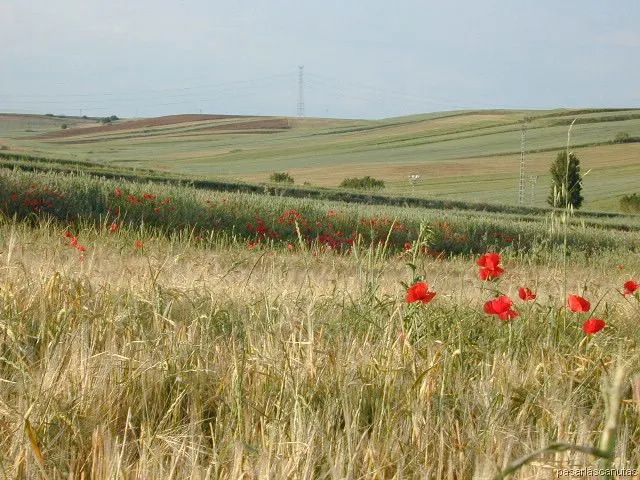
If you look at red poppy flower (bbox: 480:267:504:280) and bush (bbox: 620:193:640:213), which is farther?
bush (bbox: 620:193:640:213)

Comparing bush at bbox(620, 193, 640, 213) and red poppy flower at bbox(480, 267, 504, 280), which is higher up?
red poppy flower at bbox(480, 267, 504, 280)

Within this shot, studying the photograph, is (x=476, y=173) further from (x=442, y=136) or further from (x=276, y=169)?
(x=442, y=136)

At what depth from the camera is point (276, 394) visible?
2.61 metres

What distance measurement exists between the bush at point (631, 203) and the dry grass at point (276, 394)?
39.4m

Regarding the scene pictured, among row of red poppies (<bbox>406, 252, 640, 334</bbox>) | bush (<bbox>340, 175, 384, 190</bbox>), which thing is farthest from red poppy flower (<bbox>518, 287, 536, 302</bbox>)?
bush (<bbox>340, 175, 384, 190</bbox>)

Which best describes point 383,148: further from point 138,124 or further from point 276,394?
point 276,394

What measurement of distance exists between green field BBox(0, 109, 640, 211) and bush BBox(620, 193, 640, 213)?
70.8 inches

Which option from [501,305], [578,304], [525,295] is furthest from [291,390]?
[525,295]

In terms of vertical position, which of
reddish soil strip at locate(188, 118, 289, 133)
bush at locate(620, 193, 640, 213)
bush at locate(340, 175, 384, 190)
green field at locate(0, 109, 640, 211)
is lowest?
bush at locate(620, 193, 640, 213)

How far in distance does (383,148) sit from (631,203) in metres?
32.9

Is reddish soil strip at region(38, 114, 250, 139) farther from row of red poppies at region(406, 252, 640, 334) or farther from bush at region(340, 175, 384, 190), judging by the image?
row of red poppies at region(406, 252, 640, 334)

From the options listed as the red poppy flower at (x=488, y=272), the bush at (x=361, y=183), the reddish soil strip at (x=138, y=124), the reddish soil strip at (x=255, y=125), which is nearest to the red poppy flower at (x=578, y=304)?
the red poppy flower at (x=488, y=272)

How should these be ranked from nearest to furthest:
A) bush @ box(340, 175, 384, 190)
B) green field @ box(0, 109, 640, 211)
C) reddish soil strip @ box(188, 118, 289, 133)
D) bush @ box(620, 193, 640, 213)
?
bush @ box(620, 193, 640, 213), bush @ box(340, 175, 384, 190), green field @ box(0, 109, 640, 211), reddish soil strip @ box(188, 118, 289, 133)

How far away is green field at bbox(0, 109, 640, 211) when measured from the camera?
160 ft
